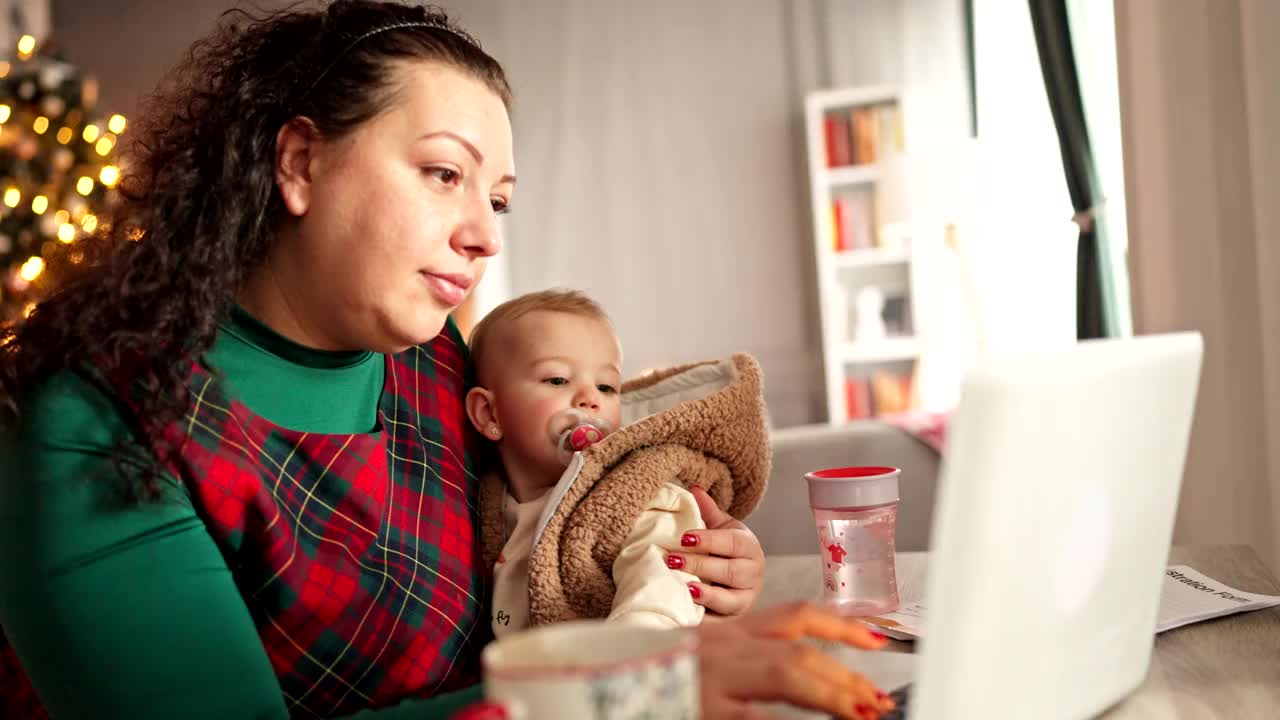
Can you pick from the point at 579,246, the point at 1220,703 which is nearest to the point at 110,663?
the point at 1220,703

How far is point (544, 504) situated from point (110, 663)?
1.94 feet

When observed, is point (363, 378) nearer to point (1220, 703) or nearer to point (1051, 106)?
point (1220, 703)

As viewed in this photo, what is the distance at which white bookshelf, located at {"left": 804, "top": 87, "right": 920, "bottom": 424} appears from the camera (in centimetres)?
552

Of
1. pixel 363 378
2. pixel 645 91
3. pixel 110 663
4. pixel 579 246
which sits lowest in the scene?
pixel 110 663

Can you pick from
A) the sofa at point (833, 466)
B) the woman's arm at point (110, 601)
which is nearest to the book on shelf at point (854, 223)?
the sofa at point (833, 466)

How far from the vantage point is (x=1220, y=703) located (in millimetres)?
836

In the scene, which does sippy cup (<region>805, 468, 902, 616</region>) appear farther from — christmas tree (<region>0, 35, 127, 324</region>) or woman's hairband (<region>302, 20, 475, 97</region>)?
christmas tree (<region>0, 35, 127, 324</region>)

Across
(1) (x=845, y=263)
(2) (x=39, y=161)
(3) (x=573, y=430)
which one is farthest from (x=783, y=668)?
(1) (x=845, y=263)

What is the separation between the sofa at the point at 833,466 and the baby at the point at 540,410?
138 centimetres

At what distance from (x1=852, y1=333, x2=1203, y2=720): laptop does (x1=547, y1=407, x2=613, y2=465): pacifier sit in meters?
0.61

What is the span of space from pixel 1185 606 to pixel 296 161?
109cm

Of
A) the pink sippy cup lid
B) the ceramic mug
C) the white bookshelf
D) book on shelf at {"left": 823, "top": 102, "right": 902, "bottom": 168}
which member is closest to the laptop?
the ceramic mug

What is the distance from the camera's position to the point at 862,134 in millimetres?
5543

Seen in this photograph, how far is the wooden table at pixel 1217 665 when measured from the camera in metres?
0.83
